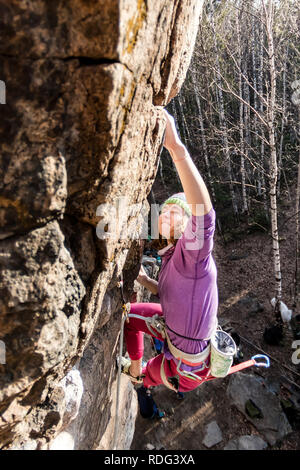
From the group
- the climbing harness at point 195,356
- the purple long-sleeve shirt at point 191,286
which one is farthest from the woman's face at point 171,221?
the climbing harness at point 195,356

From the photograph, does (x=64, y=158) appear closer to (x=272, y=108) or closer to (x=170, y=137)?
(x=170, y=137)

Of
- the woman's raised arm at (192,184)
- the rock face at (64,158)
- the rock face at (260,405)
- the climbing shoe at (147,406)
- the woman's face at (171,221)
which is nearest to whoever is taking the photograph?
the rock face at (64,158)

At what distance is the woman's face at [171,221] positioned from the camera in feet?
9.25

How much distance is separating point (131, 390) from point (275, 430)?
366 centimetres

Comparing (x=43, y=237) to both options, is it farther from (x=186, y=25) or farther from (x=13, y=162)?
(x=186, y=25)

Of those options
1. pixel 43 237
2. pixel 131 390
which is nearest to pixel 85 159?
pixel 43 237

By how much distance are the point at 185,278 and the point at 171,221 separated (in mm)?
551

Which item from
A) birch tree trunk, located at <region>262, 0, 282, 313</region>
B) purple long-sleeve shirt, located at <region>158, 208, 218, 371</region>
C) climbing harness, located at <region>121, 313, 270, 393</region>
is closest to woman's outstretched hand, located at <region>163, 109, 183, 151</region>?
purple long-sleeve shirt, located at <region>158, 208, 218, 371</region>

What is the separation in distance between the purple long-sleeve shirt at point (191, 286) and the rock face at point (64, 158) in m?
0.57

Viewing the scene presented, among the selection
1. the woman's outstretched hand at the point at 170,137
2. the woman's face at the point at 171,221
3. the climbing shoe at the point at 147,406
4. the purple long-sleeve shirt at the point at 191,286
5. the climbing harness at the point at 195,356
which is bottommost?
the climbing shoe at the point at 147,406

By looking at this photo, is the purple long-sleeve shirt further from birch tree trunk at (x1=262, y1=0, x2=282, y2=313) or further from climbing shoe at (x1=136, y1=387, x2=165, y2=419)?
birch tree trunk at (x1=262, y1=0, x2=282, y2=313)

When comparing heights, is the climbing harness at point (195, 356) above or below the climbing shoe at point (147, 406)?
above

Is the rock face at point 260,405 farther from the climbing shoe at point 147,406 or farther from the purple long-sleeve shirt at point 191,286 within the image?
the purple long-sleeve shirt at point 191,286

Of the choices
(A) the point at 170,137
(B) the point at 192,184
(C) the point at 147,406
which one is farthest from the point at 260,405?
(A) the point at 170,137
